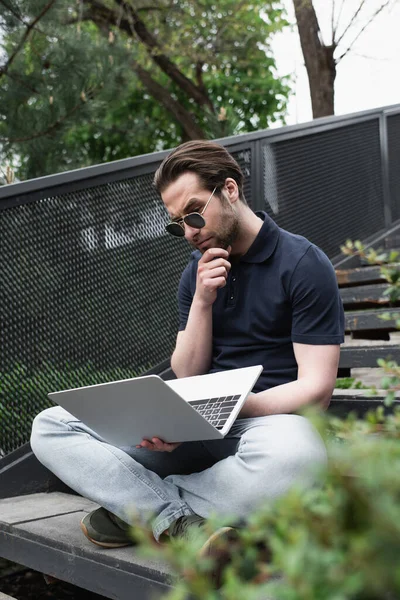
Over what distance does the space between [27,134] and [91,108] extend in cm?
→ 58

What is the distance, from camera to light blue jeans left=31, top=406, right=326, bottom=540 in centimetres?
184

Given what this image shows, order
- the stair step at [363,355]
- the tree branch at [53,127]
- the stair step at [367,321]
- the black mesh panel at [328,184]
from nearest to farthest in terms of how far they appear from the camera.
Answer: the stair step at [363,355]
the stair step at [367,321]
the black mesh panel at [328,184]
the tree branch at [53,127]

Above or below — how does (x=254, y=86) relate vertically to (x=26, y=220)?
above

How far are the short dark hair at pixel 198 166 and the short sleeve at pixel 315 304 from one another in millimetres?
440

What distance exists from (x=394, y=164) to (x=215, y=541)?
4.31m

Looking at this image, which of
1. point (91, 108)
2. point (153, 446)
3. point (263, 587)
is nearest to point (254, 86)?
point (91, 108)

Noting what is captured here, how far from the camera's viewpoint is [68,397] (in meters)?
1.91

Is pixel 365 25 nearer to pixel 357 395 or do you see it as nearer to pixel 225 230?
pixel 357 395

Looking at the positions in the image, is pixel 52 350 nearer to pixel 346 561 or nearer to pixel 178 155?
pixel 178 155

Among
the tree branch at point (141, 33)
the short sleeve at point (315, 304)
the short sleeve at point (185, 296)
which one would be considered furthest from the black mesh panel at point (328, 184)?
the tree branch at point (141, 33)

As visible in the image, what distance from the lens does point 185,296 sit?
2680 mm

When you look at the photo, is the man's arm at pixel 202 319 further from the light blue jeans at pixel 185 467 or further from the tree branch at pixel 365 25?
the tree branch at pixel 365 25

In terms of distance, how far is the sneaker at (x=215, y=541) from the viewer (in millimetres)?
1604

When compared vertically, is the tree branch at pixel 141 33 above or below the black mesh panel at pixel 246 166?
above
